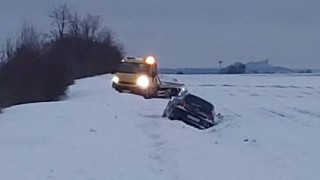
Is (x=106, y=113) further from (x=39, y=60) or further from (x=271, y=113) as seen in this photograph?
(x=39, y=60)

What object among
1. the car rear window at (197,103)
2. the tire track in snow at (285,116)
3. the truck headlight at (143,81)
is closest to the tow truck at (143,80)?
the truck headlight at (143,81)

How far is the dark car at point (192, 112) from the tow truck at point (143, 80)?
1545 centimetres

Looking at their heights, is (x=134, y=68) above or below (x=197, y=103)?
above

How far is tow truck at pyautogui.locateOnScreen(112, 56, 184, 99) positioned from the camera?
41.2m

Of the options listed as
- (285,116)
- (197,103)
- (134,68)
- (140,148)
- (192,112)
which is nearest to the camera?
(140,148)

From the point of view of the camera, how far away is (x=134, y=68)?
138ft

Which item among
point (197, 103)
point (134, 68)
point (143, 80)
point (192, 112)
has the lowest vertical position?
point (192, 112)

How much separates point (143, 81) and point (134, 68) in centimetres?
90

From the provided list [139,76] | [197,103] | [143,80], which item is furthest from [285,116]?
[139,76]

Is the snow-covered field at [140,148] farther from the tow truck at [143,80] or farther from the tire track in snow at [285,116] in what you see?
the tow truck at [143,80]

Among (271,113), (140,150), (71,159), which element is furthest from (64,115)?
(271,113)

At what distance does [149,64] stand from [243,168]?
2819 centimetres

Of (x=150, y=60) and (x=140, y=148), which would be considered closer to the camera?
(x=140, y=148)

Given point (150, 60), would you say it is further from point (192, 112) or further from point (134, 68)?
point (192, 112)
